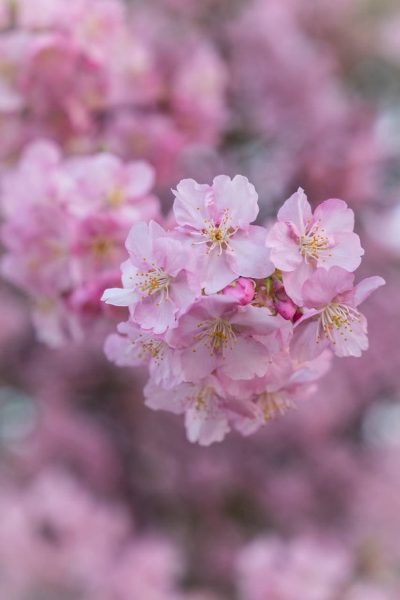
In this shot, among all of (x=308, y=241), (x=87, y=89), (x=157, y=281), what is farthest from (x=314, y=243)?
(x=87, y=89)

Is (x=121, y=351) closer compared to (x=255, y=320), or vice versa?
(x=255, y=320)

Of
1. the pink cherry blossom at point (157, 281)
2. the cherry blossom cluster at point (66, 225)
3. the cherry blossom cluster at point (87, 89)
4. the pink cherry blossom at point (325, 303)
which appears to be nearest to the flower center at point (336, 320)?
the pink cherry blossom at point (325, 303)

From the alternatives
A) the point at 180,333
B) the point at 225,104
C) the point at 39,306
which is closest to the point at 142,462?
the point at 225,104

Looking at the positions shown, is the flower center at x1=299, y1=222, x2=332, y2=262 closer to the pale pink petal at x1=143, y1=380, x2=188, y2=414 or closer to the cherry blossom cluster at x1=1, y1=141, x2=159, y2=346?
the pale pink petal at x1=143, y1=380, x2=188, y2=414

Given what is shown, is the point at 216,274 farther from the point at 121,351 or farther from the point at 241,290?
the point at 121,351

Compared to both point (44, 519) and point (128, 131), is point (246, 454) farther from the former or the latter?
point (128, 131)

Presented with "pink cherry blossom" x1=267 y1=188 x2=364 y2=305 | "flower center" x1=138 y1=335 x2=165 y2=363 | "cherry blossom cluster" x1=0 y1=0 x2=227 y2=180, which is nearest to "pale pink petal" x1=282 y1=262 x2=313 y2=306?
"pink cherry blossom" x1=267 y1=188 x2=364 y2=305

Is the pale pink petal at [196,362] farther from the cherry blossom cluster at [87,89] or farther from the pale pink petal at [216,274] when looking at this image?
the cherry blossom cluster at [87,89]
